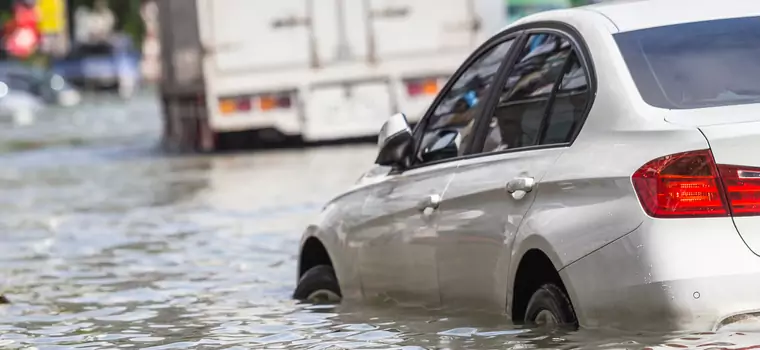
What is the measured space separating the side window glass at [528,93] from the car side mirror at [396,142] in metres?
0.55

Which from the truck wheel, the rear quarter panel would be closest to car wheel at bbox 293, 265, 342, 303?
the rear quarter panel

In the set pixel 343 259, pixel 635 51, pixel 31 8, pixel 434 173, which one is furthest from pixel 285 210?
pixel 31 8

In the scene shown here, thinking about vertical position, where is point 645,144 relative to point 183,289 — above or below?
above

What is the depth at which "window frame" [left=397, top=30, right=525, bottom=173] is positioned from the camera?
7.27 metres

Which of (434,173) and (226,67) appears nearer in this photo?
(434,173)

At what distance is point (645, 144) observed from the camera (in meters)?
6.05

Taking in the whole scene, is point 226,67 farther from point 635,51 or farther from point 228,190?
point 635,51

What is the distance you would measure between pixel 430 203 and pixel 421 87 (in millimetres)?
16862

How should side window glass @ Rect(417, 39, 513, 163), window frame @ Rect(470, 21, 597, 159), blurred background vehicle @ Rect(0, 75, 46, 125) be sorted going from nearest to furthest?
1. window frame @ Rect(470, 21, 597, 159)
2. side window glass @ Rect(417, 39, 513, 163)
3. blurred background vehicle @ Rect(0, 75, 46, 125)

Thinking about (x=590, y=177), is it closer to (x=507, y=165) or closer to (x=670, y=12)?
(x=507, y=165)

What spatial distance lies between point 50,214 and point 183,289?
22.2ft

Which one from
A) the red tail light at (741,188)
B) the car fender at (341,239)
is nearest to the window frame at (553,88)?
the red tail light at (741,188)

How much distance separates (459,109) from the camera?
25.0ft

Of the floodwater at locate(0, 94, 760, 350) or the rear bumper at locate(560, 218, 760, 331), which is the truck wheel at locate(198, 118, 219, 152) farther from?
the rear bumper at locate(560, 218, 760, 331)
